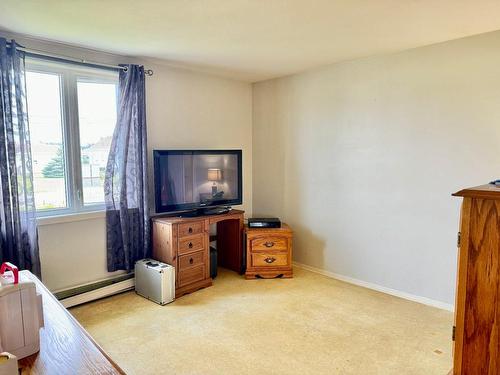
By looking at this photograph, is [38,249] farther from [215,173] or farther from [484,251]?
[484,251]

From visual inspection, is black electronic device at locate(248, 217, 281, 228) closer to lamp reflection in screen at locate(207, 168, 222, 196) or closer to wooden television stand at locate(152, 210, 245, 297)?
wooden television stand at locate(152, 210, 245, 297)

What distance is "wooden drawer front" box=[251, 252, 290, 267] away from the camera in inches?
145

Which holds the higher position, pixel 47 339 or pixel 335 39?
pixel 335 39

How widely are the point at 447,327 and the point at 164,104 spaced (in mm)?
3327

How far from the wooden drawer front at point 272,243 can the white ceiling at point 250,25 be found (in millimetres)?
1899

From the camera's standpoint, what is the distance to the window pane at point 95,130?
3.08m

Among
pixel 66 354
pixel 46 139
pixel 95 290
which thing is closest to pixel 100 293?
pixel 95 290

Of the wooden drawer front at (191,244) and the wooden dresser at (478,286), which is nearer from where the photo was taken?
the wooden dresser at (478,286)

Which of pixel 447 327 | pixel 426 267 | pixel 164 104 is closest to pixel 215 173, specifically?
pixel 164 104

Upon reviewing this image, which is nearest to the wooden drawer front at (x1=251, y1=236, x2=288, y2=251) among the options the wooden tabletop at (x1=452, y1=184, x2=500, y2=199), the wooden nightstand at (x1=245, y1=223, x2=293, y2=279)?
the wooden nightstand at (x1=245, y1=223, x2=293, y2=279)

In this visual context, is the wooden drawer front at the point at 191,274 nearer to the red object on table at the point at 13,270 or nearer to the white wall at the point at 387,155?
the white wall at the point at 387,155

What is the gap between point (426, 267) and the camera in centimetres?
305

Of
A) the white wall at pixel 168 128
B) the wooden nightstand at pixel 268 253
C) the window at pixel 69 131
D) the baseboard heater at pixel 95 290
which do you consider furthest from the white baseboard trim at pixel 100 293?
the wooden nightstand at pixel 268 253

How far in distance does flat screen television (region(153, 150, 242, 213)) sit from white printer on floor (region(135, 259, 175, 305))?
0.55 m
